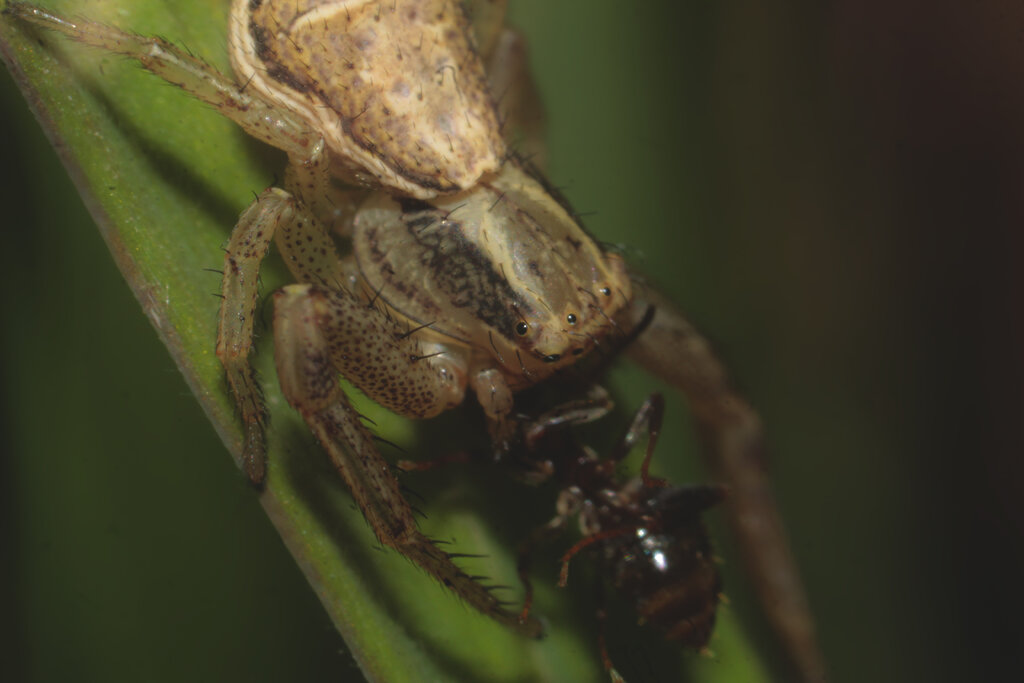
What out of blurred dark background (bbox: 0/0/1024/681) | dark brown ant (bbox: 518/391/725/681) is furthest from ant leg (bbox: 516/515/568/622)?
blurred dark background (bbox: 0/0/1024/681)

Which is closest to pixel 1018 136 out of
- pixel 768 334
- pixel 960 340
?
pixel 960 340

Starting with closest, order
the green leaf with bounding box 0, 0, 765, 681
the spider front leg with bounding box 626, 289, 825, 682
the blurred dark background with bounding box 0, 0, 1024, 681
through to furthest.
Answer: the green leaf with bounding box 0, 0, 765, 681 < the blurred dark background with bounding box 0, 0, 1024, 681 < the spider front leg with bounding box 626, 289, 825, 682

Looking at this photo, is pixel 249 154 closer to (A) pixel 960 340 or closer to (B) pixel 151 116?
(B) pixel 151 116

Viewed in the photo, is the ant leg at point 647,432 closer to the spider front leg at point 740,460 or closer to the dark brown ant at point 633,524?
the dark brown ant at point 633,524

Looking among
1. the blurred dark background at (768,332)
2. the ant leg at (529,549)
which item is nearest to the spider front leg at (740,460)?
the blurred dark background at (768,332)

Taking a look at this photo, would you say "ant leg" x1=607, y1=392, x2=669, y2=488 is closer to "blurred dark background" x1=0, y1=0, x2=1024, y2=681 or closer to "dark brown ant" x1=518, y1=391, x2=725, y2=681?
"dark brown ant" x1=518, y1=391, x2=725, y2=681
